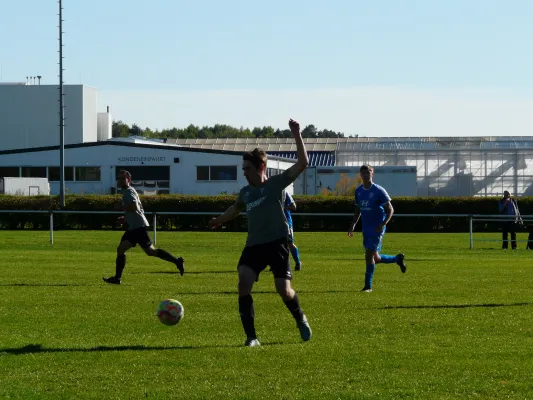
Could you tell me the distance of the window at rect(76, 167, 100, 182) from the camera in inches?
2697

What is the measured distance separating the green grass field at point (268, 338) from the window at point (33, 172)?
158ft

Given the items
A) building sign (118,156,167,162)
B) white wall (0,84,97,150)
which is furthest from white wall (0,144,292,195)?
white wall (0,84,97,150)

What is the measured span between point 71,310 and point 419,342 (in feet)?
16.4

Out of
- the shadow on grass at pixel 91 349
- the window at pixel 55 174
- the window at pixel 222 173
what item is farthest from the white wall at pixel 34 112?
the shadow on grass at pixel 91 349

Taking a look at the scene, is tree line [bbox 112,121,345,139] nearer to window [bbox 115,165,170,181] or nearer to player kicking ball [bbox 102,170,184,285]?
window [bbox 115,165,170,181]

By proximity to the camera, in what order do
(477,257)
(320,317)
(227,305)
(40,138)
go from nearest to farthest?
(320,317)
(227,305)
(477,257)
(40,138)

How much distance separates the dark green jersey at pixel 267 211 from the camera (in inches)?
398

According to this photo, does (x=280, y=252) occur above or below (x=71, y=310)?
above

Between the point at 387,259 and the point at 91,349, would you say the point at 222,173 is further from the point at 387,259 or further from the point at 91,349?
the point at 91,349

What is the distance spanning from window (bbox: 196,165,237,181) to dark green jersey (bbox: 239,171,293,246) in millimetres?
57734

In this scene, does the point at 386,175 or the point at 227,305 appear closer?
the point at 227,305

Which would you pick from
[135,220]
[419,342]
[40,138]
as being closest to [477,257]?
[135,220]

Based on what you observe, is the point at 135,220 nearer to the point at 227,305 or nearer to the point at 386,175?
the point at 227,305

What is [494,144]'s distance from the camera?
75.1 meters
